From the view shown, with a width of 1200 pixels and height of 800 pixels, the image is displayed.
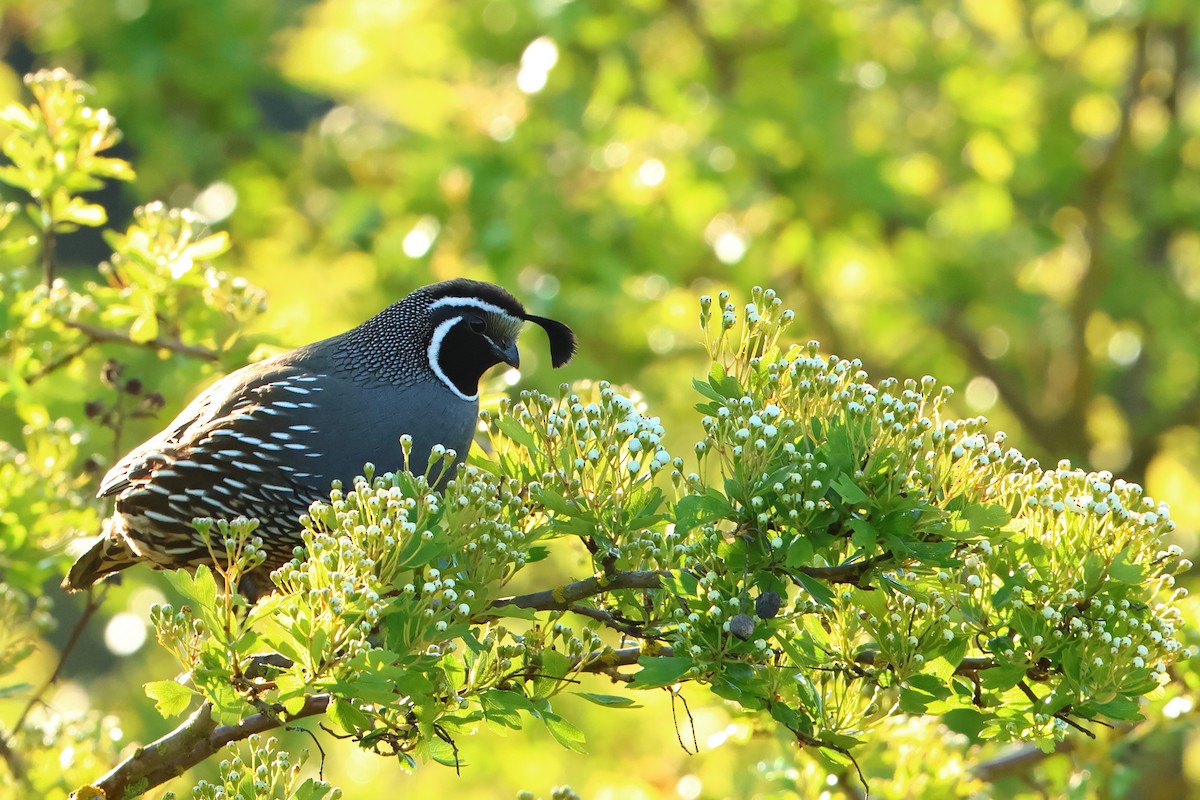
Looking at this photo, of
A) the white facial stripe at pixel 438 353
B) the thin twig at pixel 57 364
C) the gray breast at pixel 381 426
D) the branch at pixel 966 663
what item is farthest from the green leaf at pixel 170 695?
the thin twig at pixel 57 364

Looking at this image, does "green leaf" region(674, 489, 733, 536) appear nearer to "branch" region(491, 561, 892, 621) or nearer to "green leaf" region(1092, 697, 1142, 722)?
"branch" region(491, 561, 892, 621)

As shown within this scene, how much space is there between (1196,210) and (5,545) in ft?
28.3

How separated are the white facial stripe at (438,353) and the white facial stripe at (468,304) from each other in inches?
2.1

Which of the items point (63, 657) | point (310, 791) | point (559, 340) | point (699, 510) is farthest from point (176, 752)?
Result: point (559, 340)

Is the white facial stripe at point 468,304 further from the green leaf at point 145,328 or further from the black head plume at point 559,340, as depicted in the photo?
the green leaf at point 145,328

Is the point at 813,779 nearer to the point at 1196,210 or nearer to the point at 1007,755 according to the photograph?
the point at 1007,755

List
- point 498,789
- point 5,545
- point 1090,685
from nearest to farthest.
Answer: point 1090,685 → point 5,545 → point 498,789

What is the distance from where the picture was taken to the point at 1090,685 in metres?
2.71

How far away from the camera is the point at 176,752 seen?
304 cm

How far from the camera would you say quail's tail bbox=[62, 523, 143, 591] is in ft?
15.3

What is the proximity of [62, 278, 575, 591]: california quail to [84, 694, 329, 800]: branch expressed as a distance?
1.01 meters

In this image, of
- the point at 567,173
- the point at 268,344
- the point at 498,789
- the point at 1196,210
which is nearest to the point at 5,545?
the point at 268,344

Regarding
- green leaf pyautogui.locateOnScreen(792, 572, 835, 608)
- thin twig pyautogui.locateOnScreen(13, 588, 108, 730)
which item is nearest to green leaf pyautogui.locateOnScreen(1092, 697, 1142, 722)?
green leaf pyautogui.locateOnScreen(792, 572, 835, 608)

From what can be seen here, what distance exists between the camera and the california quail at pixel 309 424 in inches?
162
